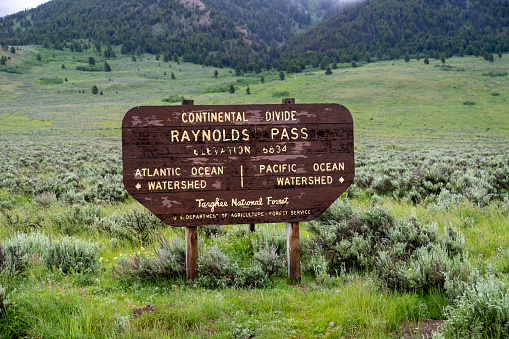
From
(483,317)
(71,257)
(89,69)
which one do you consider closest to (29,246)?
(71,257)

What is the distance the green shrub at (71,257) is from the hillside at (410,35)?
16062cm

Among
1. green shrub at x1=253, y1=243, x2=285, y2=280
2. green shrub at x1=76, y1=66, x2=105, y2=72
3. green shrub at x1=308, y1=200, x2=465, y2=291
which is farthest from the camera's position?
green shrub at x1=76, y1=66, x2=105, y2=72

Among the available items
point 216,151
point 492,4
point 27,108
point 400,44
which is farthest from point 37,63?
point 492,4

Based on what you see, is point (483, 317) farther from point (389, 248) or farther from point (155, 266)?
point (155, 266)

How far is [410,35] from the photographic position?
181125 mm

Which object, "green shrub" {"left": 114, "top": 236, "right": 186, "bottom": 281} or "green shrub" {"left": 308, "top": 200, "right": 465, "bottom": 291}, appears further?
"green shrub" {"left": 114, "top": 236, "right": 186, "bottom": 281}

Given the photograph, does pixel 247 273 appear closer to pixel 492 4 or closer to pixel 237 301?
pixel 237 301

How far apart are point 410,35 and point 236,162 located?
209 meters

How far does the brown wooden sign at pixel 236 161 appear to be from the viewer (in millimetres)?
3719

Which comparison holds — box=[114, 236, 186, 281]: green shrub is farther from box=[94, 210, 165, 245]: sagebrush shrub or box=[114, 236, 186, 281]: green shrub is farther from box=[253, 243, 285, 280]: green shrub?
box=[94, 210, 165, 245]: sagebrush shrub

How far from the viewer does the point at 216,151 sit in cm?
380

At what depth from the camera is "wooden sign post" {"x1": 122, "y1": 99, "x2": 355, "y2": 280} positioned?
3719mm

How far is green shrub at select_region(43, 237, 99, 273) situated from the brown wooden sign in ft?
3.65

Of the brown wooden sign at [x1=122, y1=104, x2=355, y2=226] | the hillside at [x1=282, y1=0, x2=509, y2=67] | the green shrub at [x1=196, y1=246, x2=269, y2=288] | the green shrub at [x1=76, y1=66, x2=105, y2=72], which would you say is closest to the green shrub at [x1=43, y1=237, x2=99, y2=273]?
the brown wooden sign at [x1=122, y1=104, x2=355, y2=226]
